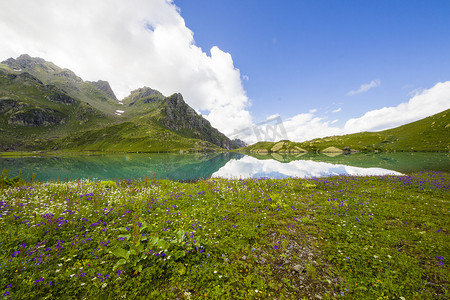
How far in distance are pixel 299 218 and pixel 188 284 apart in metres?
7.73

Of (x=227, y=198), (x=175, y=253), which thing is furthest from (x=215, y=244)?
(x=227, y=198)

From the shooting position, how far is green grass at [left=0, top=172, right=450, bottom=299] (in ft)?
17.1

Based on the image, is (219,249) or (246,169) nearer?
(219,249)

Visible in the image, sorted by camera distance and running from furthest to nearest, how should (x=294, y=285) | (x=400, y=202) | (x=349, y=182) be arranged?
(x=349, y=182)
(x=400, y=202)
(x=294, y=285)

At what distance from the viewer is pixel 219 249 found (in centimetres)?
708

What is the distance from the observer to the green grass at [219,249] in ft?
17.1

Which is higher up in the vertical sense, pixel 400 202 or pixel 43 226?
pixel 43 226

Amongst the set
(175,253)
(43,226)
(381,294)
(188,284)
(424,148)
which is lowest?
(424,148)

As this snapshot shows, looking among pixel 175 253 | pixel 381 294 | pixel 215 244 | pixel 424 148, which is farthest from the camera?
pixel 424 148

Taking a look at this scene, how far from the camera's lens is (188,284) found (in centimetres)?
538

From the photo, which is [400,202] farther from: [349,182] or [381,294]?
[381,294]

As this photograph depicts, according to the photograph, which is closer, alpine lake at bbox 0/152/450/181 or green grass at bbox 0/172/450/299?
green grass at bbox 0/172/450/299

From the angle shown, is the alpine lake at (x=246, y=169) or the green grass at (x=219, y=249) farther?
the alpine lake at (x=246, y=169)

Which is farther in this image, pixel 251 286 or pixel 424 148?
pixel 424 148
